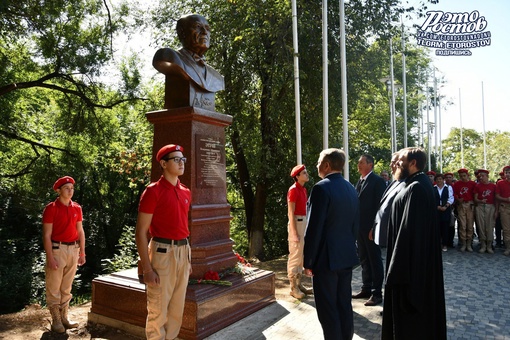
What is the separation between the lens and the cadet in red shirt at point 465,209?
1028 centimetres

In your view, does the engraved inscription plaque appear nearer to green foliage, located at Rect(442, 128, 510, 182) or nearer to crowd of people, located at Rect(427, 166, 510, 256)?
crowd of people, located at Rect(427, 166, 510, 256)

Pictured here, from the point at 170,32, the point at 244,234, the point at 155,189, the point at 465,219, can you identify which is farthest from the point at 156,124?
the point at 244,234

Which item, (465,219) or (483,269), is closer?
(483,269)

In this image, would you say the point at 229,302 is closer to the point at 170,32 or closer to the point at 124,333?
the point at 124,333

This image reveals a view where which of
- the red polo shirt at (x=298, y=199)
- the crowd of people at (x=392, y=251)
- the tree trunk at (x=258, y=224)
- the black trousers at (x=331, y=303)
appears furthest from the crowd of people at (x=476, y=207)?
the black trousers at (x=331, y=303)

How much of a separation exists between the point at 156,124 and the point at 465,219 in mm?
8440

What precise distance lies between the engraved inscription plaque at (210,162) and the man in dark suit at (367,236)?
2.07m

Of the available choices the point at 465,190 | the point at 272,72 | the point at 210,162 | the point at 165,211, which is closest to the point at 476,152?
the point at 465,190

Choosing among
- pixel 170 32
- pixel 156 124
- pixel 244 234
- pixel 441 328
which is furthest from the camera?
pixel 244 234

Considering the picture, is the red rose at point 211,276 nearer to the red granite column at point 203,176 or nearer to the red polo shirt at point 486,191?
the red granite column at point 203,176

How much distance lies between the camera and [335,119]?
12195 millimetres

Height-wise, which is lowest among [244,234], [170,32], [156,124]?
[244,234]

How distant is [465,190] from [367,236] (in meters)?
6.03

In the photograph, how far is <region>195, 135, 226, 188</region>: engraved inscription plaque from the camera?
5129mm
